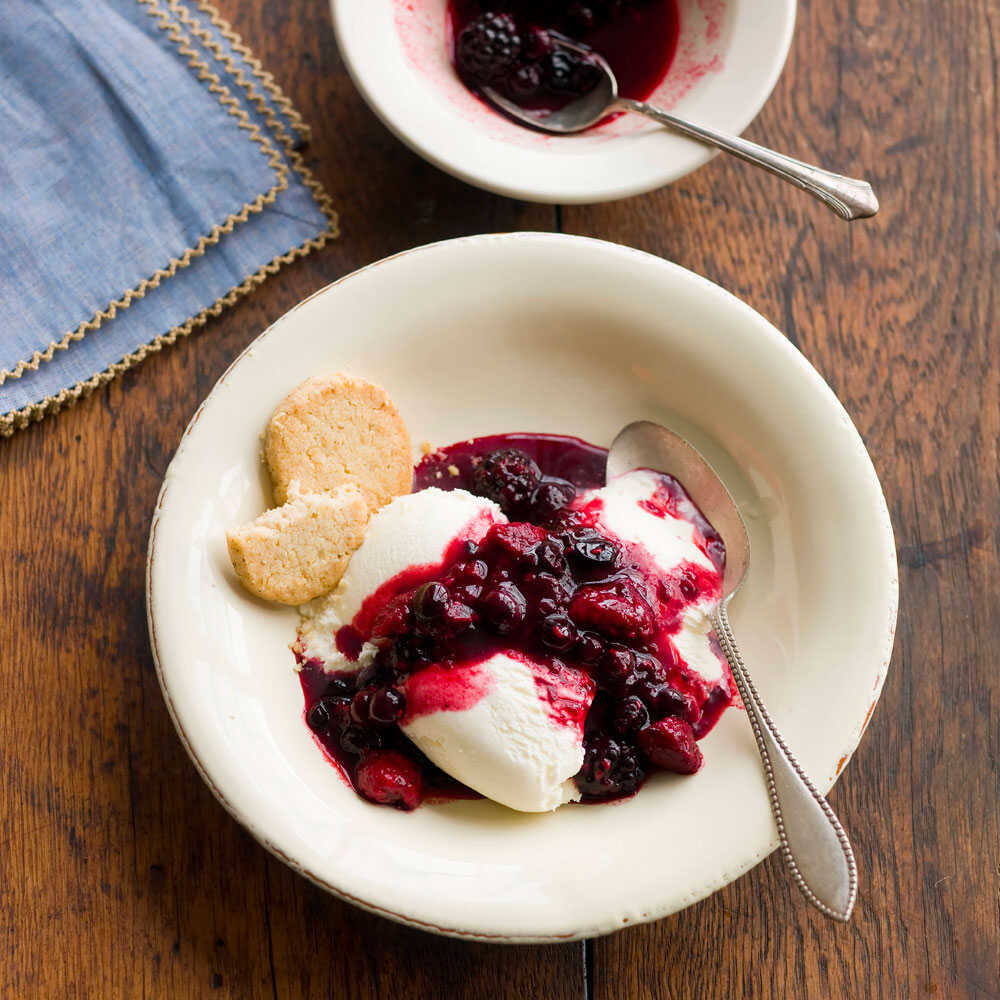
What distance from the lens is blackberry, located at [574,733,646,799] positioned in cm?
173

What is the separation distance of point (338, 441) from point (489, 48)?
88 centimetres

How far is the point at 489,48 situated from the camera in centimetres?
201

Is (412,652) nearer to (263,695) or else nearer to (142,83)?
(263,695)

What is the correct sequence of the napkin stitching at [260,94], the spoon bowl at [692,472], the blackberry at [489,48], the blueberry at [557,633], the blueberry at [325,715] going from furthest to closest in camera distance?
1. the napkin stitching at [260,94]
2. the blackberry at [489,48]
3. the spoon bowl at [692,472]
4. the blueberry at [325,715]
5. the blueberry at [557,633]

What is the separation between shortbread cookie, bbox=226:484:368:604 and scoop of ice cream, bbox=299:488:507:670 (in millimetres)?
34

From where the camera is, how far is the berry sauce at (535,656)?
1688mm

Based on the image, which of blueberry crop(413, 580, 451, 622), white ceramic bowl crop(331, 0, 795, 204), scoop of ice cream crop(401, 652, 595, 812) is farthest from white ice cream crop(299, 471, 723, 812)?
white ceramic bowl crop(331, 0, 795, 204)

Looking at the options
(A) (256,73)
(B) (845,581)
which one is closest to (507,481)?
(B) (845,581)

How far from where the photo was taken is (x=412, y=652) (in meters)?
1.71

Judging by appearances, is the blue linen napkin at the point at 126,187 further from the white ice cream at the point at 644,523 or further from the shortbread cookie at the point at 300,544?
the white ice cream at the point at 644,523

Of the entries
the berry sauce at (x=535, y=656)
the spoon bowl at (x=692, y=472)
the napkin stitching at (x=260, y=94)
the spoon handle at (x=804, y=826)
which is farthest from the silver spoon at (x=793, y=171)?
the spoon handle at (x=804, y=826)

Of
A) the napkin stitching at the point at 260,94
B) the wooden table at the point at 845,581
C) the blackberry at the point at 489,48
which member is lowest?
the wooden table at the point at 845,581

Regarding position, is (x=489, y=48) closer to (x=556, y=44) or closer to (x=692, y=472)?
(x=556, y=44)

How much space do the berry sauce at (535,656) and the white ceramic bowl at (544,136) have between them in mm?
685
